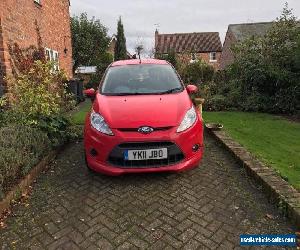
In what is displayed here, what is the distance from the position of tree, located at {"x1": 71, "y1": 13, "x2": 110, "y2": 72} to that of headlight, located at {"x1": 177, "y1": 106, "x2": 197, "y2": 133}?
2761 cm

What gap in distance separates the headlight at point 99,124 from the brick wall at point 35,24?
3.71 m

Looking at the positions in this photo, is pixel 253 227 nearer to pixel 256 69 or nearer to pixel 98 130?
pixel 98 130

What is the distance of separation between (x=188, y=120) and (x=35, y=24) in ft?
25.7

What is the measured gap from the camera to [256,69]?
35.5ft

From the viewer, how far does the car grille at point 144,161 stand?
4105mm

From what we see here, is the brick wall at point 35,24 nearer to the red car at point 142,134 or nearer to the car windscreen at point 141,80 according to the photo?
the car windscreen at point 141,80

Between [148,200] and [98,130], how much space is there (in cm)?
119

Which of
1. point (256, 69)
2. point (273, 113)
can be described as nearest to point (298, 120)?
point (273, 113)

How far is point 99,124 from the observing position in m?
4.37

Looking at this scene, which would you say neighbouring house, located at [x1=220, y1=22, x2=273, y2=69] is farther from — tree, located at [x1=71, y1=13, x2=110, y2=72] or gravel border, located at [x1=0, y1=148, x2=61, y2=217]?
gravel border, located at [x1=0, y1=148, x2=61, y2=217]

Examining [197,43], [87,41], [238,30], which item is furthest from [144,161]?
[197,43]

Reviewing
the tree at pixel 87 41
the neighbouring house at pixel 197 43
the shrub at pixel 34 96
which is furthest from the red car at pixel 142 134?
the neighbouring house at pixel 197 43

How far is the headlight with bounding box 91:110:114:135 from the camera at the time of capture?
4224 millimetres

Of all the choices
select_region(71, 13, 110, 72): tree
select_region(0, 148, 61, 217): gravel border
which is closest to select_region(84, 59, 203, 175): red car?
select_region(0, 148, 61, 217): gravel border
